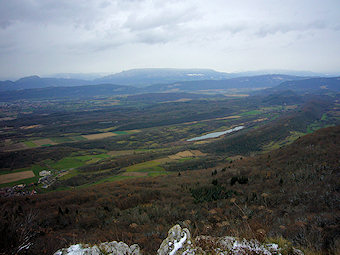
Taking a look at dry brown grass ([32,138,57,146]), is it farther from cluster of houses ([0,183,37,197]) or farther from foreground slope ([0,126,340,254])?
foreground slope ([0,126,340,254])

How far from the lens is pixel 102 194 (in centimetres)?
1758

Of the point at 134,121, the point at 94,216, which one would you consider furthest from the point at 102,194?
the point at 134,121

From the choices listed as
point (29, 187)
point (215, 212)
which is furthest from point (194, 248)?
point (29, 187)

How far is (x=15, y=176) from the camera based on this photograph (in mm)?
43469

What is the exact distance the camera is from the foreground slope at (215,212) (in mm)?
6023

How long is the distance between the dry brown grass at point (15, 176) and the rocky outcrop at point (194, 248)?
48.2 m

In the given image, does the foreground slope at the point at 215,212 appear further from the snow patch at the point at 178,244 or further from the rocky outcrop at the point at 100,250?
the rocky outcrop at the point at 100,250

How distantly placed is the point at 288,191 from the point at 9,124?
152930 millimetres

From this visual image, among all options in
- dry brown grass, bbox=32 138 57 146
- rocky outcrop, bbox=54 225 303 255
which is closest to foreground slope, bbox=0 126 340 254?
rocky outcrop, bbox=54 225 303 255

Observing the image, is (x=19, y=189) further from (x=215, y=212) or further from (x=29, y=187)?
(x=215, y=212)

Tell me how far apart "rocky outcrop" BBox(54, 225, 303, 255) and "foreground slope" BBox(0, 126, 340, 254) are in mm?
537

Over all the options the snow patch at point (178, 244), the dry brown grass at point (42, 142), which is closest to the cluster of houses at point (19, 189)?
the snow patch at point (178, 244)

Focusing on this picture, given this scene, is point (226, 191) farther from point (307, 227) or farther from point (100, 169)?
point (100, 169)

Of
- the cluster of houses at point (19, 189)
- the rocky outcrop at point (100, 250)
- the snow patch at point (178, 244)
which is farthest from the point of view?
the cluster of houses at point (19, 189)
